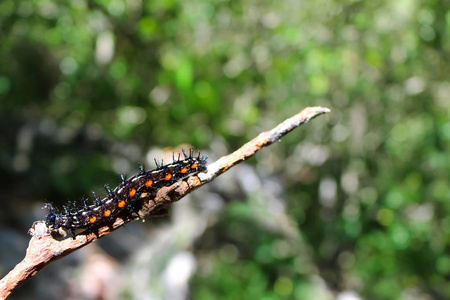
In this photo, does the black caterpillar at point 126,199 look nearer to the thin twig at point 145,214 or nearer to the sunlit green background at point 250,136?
the thin twig at point 145,214

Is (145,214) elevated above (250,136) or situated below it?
below

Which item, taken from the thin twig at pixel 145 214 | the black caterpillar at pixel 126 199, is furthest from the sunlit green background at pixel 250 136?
the thin twig at pixel 145 214

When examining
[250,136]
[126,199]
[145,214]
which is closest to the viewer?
[145,214]

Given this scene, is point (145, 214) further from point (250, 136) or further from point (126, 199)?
point (250, 136)

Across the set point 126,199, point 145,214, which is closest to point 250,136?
point 126,199

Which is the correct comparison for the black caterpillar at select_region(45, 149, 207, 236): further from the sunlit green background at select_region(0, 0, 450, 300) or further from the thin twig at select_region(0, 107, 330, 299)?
the sunlit green background at select_region(0, 0, 450, 300)

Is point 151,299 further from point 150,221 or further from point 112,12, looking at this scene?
point 112,12
